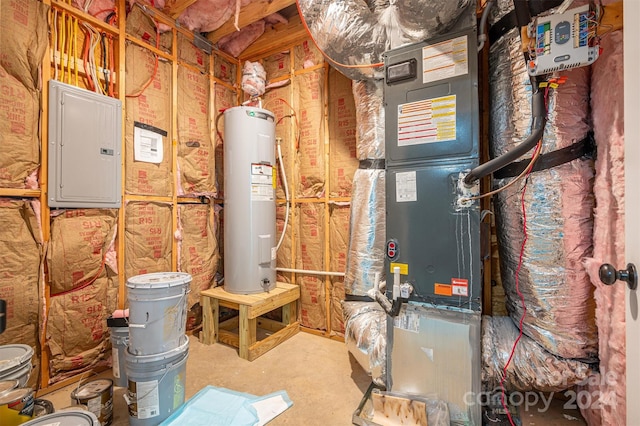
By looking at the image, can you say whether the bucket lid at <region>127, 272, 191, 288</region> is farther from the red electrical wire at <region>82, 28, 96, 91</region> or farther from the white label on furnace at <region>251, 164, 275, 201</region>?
the red electrical wire at <region>82, 28, 96, 91</region>

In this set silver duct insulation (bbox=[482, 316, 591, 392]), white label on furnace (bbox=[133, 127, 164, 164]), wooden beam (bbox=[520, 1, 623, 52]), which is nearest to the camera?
wooden beam (bbox=[520, 1, 623, 52])

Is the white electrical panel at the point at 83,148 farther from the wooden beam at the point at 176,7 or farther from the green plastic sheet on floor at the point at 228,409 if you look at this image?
the green plastic sheet on floor at the point at 228,409

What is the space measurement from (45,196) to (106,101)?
2.54ft

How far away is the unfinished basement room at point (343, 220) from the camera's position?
125 cm

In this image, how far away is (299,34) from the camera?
8.70 feet

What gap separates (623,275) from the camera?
0.85 meters

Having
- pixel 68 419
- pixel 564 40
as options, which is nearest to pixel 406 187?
pixel 564 40

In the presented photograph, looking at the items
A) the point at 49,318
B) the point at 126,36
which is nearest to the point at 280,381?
the point at 49,318

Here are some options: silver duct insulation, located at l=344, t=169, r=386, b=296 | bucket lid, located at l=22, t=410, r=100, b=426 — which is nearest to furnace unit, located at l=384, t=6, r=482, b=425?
Answer: silver duct insulation, located at l=344, t=169, r=386, b=296

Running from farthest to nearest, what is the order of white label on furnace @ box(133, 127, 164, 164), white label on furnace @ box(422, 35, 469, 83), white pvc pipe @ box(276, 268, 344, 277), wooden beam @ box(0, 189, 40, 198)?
white pvc pipe @ box(276, 268, 344, 277) → white label on furnace @ box(133, 127, 164, 164) → wooden beam @ box(0, 189, 40, 198) → white label on furnace @ box(422, 35, 469, 83)

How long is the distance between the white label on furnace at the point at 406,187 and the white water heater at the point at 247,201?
1.32 meters

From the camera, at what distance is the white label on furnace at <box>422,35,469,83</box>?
1.43 metres

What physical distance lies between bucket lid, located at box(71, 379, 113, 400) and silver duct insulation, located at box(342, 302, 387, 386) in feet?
4.64

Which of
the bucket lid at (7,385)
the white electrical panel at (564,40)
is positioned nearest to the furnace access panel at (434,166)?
the white electrical panel at (564,40)
